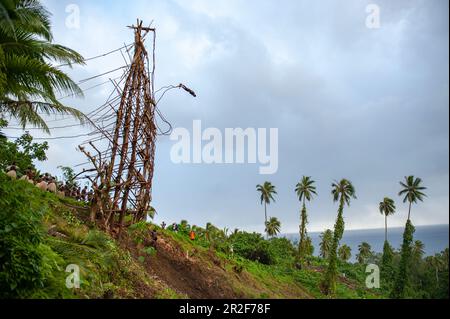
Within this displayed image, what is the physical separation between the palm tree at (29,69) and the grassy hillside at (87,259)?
296 centimetres

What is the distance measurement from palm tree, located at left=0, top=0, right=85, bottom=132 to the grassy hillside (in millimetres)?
2959

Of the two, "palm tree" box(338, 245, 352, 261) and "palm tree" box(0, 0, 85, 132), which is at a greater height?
"palm tree" box(0, 0, 85, 132)

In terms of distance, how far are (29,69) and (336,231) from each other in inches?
1258

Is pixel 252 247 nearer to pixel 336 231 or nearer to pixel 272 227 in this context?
pixel 336 231

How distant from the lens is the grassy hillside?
23.8ft

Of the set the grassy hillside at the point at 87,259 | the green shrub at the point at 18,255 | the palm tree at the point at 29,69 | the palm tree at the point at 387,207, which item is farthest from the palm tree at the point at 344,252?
the green shrub at the point at 18,255

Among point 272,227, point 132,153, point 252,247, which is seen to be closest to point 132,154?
point 132,153

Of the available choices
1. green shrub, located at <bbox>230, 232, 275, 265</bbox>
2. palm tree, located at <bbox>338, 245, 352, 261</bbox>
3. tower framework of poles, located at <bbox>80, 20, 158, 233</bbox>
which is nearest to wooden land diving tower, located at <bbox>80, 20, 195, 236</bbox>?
tower framework of poles, located at <bbox>80, 20, 158, 233</bbox>

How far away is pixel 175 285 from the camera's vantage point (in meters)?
13.0

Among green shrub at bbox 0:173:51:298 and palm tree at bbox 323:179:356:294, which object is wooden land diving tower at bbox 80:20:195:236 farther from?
palm tree at bbox 323:179:356:294

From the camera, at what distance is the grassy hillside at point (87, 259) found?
726cm

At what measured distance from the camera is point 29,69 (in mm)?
12352
